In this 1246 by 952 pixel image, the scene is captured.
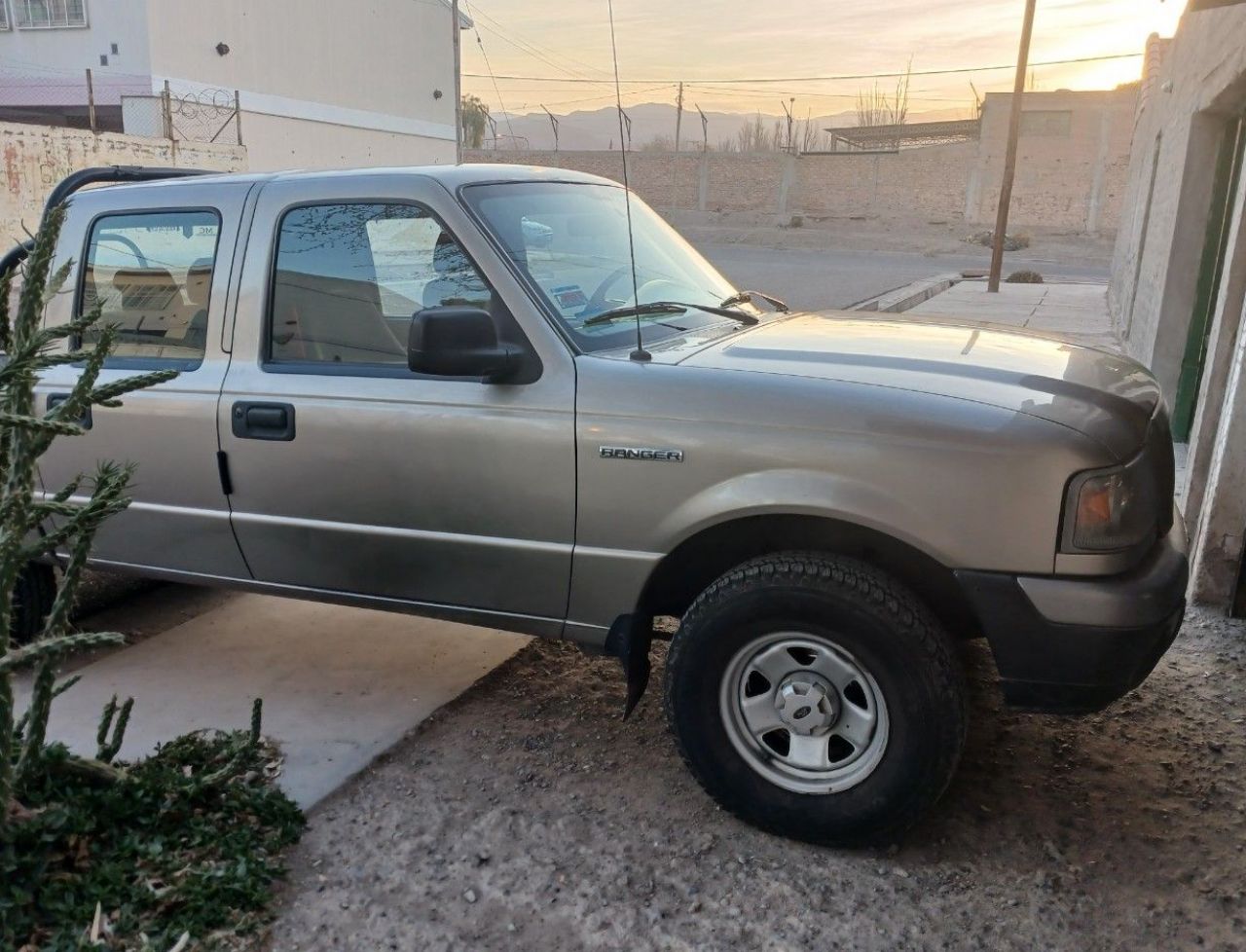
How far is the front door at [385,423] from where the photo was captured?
10.7ft

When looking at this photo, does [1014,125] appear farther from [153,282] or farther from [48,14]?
[48,14]

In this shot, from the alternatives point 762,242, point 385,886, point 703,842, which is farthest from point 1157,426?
point 762,242

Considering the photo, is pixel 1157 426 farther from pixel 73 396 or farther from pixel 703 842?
pixel 73 396

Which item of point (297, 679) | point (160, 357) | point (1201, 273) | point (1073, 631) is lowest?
point (297, 679)

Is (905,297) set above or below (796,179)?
below

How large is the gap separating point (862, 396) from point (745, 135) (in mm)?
83203

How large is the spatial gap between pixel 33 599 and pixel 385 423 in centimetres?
211

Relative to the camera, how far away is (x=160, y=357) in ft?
12.9

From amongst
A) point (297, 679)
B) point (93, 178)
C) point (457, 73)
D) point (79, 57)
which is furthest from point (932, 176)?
point (297, 679)

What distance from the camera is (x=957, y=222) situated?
4441 cm

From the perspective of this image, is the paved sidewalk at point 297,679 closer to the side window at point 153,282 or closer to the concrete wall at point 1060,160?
the side window at point 153,282

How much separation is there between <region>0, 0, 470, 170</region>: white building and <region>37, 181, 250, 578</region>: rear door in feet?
65.7

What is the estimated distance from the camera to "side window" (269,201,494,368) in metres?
3.54

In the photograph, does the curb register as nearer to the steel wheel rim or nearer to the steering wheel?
the steering wheel
